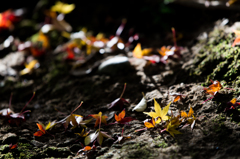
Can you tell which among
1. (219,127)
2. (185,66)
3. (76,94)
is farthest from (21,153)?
(185,66)

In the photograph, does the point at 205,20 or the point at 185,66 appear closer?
the point at 185,66

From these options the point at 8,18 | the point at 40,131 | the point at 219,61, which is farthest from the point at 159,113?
the point at 8,18

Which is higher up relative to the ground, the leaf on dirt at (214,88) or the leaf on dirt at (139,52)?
the leaf on dirt at (139,52)

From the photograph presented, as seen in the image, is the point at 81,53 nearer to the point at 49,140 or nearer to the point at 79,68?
the point at 79,68

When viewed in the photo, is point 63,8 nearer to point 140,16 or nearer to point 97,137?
point 140,16

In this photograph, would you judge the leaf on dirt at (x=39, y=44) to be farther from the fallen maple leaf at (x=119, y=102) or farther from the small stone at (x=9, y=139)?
the fallen maple leaf at (x=119, y=102)

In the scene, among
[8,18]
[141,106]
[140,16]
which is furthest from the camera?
[8,18]

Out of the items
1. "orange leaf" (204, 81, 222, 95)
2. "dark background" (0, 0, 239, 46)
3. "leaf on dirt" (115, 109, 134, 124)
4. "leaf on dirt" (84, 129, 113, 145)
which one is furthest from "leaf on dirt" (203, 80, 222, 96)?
"dark background" (0, 0, 239, 46)

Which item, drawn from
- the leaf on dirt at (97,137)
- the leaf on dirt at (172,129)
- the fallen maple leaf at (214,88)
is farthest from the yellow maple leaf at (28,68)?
the fallen maple leaf at (214,88)
